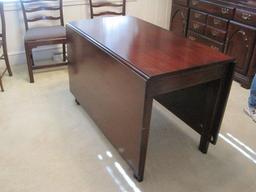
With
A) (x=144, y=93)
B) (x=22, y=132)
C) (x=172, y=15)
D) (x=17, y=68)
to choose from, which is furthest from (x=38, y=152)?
(x=172, y=15)

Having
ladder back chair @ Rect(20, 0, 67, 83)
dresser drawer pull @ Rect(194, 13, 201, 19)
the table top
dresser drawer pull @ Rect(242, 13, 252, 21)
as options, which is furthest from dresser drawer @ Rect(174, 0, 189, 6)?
ladder back chair @ Rect(20, 0, 67, 83)

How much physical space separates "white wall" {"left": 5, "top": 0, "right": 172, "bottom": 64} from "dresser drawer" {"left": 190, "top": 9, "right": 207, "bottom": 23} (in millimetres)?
684

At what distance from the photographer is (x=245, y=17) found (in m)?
2.82

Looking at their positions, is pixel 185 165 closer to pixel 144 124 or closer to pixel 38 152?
pixel 144 124

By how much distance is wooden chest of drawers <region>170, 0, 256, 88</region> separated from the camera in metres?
2.83

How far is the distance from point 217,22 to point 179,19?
2.37 ft

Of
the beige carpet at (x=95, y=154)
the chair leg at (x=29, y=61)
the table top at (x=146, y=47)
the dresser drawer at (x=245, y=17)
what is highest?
the dresser drawer at (x=245, y=17)

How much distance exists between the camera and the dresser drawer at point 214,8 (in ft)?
9.81

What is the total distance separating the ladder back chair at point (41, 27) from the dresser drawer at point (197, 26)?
1.68 m

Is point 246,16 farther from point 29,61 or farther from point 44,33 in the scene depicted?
point 29,61

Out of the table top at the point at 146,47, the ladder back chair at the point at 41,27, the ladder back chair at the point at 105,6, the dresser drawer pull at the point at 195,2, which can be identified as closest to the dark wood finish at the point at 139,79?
the table top at the point at 146,47

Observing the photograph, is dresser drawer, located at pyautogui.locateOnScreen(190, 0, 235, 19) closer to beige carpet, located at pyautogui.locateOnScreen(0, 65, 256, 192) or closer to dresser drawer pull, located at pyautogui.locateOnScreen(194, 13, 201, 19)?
dresser drawer pull, located at pyautogui.locateOnScreen(194, 13, 201, 19)

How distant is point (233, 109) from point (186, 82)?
126 centimetres

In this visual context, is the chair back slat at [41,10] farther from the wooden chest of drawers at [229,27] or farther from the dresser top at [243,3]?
the dresser top at [243,3]
